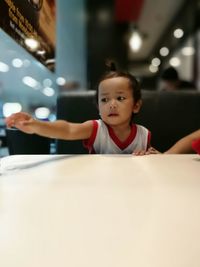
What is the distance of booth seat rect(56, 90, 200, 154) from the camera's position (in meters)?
0.83

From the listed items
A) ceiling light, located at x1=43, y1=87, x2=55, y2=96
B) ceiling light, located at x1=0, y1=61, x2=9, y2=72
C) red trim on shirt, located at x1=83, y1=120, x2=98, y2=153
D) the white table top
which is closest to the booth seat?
red trim on shirt, located at x1=83, y1=120, x2=98, y2=153

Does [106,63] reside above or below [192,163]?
above

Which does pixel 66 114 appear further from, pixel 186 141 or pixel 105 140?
pixel 186 141

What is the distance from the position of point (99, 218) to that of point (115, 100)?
41 cm

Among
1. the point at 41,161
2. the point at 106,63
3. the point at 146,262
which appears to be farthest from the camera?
the point at 106,63

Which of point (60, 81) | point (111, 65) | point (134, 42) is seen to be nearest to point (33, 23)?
point (60, 81)

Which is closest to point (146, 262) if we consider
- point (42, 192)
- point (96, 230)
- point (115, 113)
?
point (96, 230)

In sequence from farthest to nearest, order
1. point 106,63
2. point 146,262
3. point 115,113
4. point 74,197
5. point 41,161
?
point 106,63
point 115,113
point 41,161
point 74,197
point 146,262

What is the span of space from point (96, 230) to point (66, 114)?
0.65 meters

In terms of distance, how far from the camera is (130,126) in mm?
732

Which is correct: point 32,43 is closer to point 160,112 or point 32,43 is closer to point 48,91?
point 48,91

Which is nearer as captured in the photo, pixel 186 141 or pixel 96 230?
pixel 96 230

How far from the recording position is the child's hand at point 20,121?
0.48m

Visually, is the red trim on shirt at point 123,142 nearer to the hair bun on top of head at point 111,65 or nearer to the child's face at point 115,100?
the child's face at point 115,100
